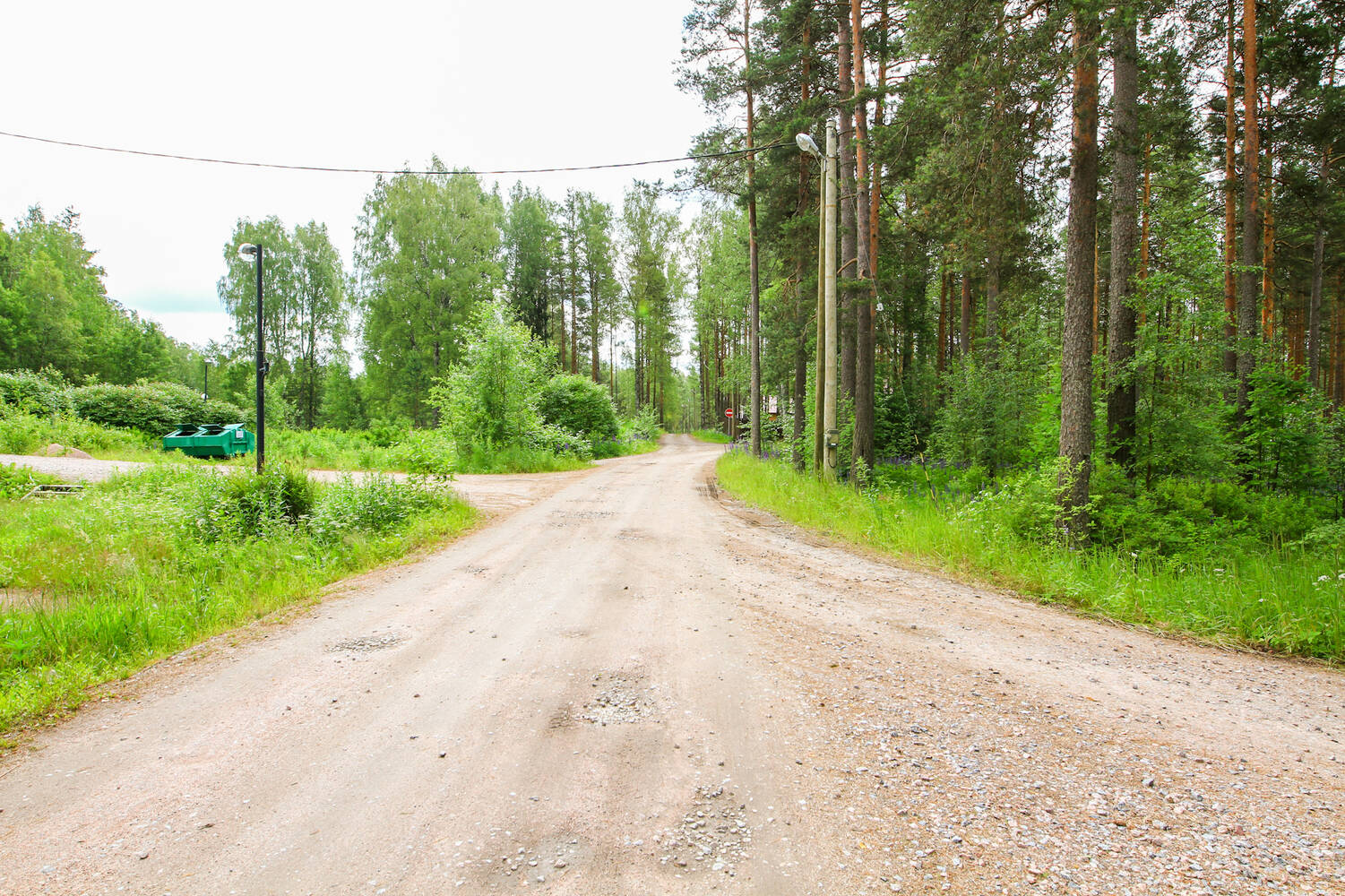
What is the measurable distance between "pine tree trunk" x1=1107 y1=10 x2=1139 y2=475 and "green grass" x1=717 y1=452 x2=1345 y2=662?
2.44 m

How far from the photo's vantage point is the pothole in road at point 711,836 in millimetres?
2125

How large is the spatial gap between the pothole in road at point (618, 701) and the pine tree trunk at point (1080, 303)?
5.81 metres

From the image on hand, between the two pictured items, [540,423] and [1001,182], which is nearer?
[1001,182]

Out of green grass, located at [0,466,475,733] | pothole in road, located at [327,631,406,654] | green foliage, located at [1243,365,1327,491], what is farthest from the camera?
green foliage, located at [1243,365,1327,491]

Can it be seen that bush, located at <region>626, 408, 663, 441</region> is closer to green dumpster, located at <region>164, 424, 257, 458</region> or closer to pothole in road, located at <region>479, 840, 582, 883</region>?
green dumpster, located at <region>164, 424, 257, 458</region>

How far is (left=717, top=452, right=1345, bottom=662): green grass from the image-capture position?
4.44m

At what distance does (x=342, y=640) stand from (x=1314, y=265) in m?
27.0

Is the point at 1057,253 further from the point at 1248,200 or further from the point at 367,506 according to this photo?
the point at 367,506

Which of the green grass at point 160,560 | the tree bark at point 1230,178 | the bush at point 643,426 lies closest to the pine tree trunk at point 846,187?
the tree bark at point 1230,178

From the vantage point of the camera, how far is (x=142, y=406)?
971 inches

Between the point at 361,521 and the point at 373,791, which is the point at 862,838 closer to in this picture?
the point at 373,791

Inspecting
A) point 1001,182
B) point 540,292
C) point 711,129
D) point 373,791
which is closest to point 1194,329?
point 1001,182

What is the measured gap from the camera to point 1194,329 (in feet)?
29.8

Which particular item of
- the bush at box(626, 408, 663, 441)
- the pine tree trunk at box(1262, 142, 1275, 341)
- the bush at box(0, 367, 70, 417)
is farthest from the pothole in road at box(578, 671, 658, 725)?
the bush at box(626, 408, 663, 441)
